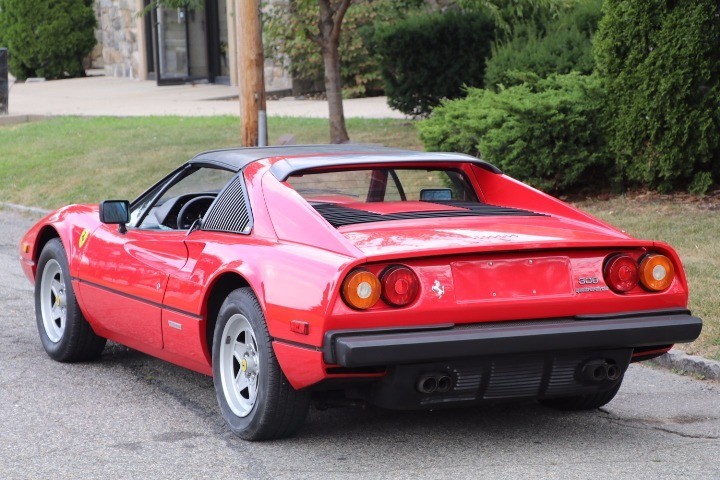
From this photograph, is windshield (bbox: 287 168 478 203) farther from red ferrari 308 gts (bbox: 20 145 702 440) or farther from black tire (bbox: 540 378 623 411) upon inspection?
black tire (bbox: 540 378 623 411)

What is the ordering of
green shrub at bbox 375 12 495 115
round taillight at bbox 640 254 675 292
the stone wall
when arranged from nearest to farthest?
round taillight at bbox 640 254 675 292, green shrub at bbox 375 12 495 115, the stone wall

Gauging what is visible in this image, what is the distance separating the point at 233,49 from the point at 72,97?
4.46 meters

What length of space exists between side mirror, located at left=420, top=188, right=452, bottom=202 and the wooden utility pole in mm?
5877

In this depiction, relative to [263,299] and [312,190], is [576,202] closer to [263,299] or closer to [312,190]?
[312,190]

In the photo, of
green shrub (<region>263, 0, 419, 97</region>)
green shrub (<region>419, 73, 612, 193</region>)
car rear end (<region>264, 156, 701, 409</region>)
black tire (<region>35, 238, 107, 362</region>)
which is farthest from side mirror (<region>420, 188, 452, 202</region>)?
green shrub (<region>263, 0, 419, 97</region>)

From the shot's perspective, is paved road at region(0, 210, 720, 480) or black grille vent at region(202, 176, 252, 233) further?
black grille vent at region(202, 176, 252, 233)

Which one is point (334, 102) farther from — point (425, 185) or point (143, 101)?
point (143, 101)

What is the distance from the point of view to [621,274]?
5.12 metres

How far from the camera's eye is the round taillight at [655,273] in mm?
5160

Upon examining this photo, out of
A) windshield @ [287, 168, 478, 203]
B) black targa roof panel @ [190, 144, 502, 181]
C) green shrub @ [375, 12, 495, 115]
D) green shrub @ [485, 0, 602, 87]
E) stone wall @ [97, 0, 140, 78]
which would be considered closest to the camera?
black targa roof panel @ [190, 144, 502, 181]

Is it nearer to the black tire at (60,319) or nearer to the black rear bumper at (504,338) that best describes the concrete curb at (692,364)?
the black rear bumper at (504,338)

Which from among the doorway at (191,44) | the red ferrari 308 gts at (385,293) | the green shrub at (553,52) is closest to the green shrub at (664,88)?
the green shrub at (553,52)

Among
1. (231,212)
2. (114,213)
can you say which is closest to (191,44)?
(114,213)

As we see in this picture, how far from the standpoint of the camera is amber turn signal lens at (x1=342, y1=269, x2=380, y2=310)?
4723 millimetres
